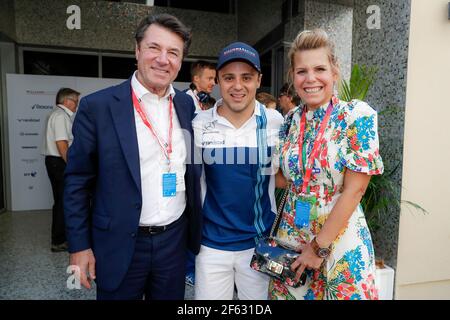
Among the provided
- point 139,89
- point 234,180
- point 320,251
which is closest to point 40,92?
point 139,89

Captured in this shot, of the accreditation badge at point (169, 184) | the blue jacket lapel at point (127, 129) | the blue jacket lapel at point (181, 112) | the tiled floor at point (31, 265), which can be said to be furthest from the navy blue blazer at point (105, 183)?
the tiled floor at point (31, 265)

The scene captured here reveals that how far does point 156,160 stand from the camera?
1.67 m

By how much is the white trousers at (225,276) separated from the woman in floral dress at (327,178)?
0.21 metres

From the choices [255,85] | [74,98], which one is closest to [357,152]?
[255,85]

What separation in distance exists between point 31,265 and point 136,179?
9.76 ft

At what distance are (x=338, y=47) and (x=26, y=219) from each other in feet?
18.2

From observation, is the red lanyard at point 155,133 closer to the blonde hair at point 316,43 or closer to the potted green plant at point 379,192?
the blonde hair at point 316,43

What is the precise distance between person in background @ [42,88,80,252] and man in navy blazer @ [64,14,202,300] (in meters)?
2.96

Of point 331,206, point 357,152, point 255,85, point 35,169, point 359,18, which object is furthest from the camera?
point 35,169

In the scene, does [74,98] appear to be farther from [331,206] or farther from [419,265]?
[419,265]

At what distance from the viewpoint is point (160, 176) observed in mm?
1670

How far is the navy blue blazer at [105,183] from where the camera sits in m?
1.58

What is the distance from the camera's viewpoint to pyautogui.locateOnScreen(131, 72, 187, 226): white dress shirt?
1.65 metres

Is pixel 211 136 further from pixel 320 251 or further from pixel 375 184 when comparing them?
pixel 375 184
